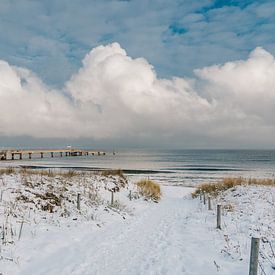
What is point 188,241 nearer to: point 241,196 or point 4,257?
point 4,257

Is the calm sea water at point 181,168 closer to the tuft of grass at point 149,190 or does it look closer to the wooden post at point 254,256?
the tuft of grass at point 149,190

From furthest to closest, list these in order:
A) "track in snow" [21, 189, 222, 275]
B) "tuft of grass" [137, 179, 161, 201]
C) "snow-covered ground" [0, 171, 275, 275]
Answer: "tuft of grass" [137, 179, 161, 201] < "snow-covered ground" [0, 171, 275, 275] < "track in snow" [21, 189, 222, 275]

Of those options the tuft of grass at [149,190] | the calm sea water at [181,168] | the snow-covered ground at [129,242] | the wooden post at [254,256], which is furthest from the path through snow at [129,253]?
the calm sea water at [181,168]

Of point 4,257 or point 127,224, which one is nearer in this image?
point 4,257

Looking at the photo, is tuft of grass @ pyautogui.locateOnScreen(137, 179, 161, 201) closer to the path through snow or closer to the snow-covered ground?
the snow-covered ground

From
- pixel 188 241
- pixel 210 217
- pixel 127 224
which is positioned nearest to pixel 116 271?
pixel 188 241

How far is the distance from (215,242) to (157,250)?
8.17ft

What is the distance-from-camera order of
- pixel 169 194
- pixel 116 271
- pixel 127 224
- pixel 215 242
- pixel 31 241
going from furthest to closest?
pixel 169 194 → pixel 127 224 → pixel 215 242 → pixel 31 241 → pixel 116 271

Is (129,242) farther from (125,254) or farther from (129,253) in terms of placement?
(125,254)

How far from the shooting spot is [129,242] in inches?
468

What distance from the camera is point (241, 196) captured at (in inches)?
917

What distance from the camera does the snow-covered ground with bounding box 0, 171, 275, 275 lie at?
8797 mm

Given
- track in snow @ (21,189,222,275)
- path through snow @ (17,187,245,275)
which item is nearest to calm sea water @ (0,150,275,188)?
path through snow @ (17,187,245,275)

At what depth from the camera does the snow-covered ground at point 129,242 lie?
28.9ft
